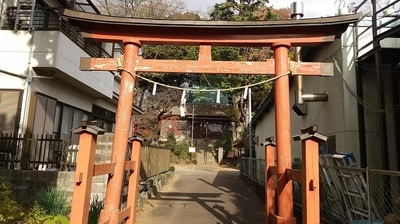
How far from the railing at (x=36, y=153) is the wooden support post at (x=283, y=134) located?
5.89m

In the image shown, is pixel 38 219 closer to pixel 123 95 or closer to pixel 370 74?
pixel 123 95

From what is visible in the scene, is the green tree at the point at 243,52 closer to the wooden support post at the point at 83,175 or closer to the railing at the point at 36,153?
the railing at the point at 36,153

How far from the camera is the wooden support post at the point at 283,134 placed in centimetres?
546

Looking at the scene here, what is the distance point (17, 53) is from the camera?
34.8ft

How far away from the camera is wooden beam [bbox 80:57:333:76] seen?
6.13 metres

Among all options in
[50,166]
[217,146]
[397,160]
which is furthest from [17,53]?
[217,146]

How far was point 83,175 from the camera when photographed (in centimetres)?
416

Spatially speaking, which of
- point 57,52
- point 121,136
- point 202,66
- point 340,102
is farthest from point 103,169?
point 57,52

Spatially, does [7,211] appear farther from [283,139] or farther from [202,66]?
[283,139]

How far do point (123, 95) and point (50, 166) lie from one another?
567 cm

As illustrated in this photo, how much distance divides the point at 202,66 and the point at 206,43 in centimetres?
54

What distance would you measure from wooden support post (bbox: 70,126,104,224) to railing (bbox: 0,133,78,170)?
15.9 feet

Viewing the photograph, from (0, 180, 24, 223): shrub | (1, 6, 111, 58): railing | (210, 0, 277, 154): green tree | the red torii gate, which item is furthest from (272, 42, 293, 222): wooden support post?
(210, 0, 277, 154): green tree

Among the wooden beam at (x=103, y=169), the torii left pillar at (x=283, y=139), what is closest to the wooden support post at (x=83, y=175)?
the wooden beam at (x=103, y=169)
